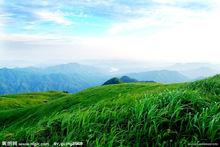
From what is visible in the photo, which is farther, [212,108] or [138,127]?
[212,108]

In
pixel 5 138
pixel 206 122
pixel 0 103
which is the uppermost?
pixel 206 122

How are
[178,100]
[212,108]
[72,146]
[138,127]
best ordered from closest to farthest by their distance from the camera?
[72,146] < [138,127] < [212,108] < [178,100]

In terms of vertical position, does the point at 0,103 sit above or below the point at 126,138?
below

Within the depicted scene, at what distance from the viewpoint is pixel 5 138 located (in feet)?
28.4

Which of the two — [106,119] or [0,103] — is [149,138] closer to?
[106,119]

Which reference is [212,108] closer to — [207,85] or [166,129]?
[166,129]

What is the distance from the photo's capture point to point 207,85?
51.1ft

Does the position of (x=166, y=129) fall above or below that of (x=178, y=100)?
below

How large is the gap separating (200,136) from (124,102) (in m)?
3.91

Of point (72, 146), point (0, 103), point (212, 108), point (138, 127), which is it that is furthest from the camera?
point (0, 103)

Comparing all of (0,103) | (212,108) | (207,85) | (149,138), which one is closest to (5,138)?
(149,138)

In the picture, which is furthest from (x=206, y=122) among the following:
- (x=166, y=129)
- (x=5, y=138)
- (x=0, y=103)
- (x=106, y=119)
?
(x=0, y=103)

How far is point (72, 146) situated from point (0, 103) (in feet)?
269

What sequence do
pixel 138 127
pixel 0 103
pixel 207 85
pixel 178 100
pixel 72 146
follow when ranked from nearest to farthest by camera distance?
pixel 72 146
pixel 138 127
pixel 178 100
pixel 207 85
pixel 0 103
